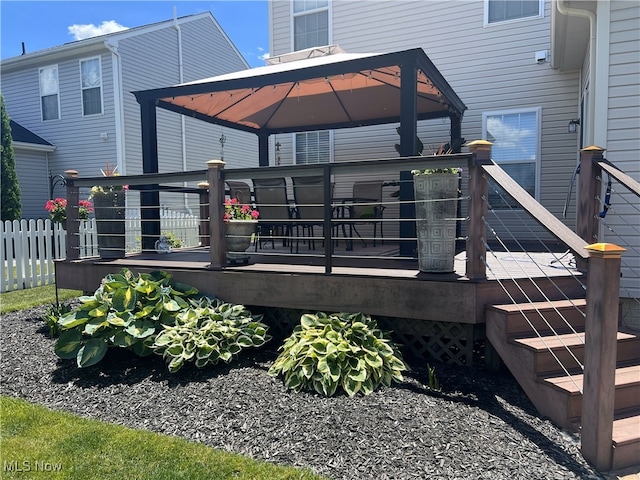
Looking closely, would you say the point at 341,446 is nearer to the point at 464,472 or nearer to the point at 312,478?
the point at 312,478

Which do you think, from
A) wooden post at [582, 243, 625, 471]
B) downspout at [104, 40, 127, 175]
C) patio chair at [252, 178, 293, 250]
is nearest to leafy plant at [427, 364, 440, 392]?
wooden post at [582, 243, 625, 471]

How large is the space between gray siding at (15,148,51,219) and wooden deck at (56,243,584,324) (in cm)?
989

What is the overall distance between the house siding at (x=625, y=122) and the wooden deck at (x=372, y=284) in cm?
69

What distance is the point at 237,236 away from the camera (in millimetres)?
4395

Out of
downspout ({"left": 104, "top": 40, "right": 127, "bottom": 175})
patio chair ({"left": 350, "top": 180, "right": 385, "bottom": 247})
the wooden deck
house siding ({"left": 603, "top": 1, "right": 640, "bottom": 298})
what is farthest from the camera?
downspout ({"left": 104, "top": 40, "right": 127, "bottom": 175})

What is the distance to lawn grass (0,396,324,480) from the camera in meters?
2.26

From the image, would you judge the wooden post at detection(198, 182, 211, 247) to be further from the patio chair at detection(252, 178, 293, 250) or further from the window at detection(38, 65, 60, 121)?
the window at detection(38, 65, 60, 121)

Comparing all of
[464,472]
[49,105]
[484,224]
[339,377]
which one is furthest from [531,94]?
[49,105]

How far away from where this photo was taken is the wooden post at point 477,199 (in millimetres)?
3225

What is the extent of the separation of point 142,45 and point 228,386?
39.3 feet

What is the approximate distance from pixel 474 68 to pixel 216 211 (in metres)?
5.66

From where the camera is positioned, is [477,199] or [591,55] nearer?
[477,199]

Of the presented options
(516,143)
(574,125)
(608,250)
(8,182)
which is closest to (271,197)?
(608,250)

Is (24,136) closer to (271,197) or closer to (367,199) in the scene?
(271,197)
